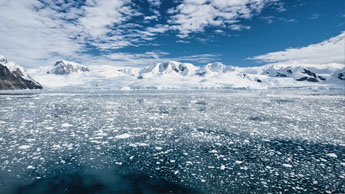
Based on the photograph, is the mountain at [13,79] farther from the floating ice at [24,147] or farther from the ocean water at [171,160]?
the ocean water at [171,160]

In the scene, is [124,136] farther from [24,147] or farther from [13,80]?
[13,80]

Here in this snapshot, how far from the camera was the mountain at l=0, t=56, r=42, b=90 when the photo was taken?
102 metres

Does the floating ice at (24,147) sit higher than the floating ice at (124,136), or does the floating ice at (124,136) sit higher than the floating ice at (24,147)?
the floating ice at (24,147)

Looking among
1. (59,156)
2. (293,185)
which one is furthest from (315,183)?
(59,156)

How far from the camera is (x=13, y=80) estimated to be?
108 meters

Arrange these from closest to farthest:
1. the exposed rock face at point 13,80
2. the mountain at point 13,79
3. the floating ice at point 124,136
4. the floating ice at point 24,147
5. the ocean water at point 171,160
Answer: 1. the ocean water at point 171,160
2. the floating ice at point 24,147
3. the floating ice at point 124,136
4. the exposed rock face at point 13,80
5. the mountain at point 13,79

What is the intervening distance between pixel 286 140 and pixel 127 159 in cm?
623

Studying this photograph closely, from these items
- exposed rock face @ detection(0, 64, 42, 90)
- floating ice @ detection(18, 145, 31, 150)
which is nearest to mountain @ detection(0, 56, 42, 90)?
exposed rock face @ detection(0, 64, 42, 90)

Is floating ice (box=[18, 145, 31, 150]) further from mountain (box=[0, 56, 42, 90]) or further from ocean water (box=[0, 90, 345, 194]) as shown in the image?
mountain (box=[0, 56, 42, 90])

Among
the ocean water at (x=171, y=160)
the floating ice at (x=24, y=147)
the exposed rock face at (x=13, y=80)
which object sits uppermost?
the exposed rock face at (x=13, y=80)

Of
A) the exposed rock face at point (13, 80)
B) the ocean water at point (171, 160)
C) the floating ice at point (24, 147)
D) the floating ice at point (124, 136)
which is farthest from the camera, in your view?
the exposed rock face at point (13, 80)

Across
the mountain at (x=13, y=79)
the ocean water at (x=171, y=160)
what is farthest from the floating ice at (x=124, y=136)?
the mountain at (x=13, y=79)

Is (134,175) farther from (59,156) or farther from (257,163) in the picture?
(257,163)

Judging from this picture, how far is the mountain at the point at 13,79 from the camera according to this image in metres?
102
